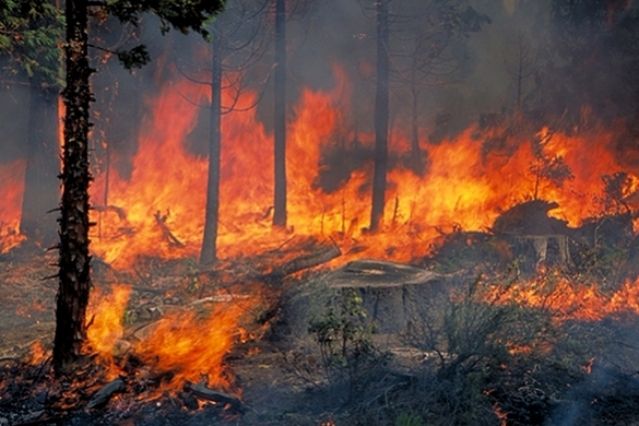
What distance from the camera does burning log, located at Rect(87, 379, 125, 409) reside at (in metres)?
6.83

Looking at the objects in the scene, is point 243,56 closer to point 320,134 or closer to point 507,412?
point 320,134

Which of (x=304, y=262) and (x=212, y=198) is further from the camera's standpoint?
(x=212, y=198)

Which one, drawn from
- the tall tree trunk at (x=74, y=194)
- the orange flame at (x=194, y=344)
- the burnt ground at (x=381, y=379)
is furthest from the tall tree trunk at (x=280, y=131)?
the tall tree trunk at (x=74, y=194)

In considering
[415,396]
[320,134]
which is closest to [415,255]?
[320,134]

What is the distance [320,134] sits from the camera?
2205cm

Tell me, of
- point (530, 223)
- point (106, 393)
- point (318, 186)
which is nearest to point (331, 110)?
point (318, 186)

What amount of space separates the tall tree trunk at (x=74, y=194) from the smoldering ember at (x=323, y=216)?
0.10ft

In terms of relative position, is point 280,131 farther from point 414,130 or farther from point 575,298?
point 575,298

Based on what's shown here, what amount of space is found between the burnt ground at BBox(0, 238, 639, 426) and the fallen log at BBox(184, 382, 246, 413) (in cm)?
7

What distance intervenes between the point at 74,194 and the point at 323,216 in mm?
12795

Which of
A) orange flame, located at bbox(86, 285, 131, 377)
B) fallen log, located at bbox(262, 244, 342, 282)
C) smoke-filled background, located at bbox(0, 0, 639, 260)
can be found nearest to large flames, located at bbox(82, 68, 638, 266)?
smoke-filled background, located at bbox(0, 0, 639, 260)

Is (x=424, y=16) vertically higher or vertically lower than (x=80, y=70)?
higher

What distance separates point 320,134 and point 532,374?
1588 cm

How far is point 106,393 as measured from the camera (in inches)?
275
